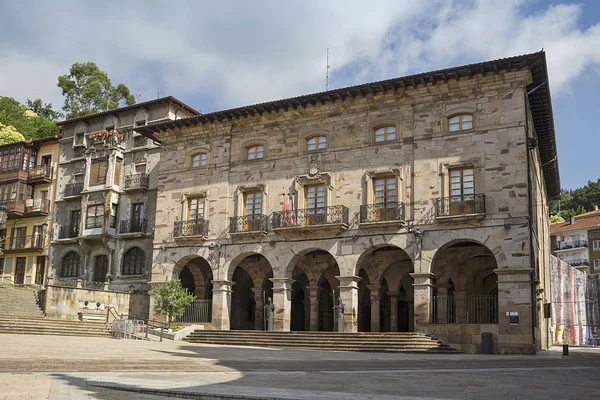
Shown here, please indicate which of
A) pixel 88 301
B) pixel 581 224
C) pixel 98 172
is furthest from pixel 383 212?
pixel 581 224

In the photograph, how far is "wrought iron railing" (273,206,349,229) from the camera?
29656mm

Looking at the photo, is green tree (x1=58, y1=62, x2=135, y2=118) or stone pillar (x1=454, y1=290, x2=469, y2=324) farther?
green tree (x1=58, y1=62, x2=135, y2=118)

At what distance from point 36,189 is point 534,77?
3625 centimetres

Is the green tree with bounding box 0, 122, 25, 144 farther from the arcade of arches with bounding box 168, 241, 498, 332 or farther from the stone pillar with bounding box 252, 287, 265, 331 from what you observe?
the stone pillar with bounding box 252, 287, 265, 331

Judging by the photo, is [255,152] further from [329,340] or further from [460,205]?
[460,205]

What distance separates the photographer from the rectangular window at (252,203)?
107 ft

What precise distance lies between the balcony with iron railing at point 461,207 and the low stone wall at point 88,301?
17.0 m

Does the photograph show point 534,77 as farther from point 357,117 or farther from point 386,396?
point 386,396

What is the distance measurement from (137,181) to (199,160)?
8241 mm

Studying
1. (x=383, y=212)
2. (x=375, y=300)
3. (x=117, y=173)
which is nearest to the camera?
(x=383, y=212)

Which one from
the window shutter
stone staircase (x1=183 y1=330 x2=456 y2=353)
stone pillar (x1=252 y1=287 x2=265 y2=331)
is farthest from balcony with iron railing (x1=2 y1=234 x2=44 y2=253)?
stone staircase (x1=183 y1=330 x2=456 y2=353)

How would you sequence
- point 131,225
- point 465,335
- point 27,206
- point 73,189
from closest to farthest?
1. point 465,335
2. point 131,225
3. point 73,189
4. point 27,206

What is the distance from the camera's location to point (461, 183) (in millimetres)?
27578

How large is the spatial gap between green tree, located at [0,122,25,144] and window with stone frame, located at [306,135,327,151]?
109 feet
